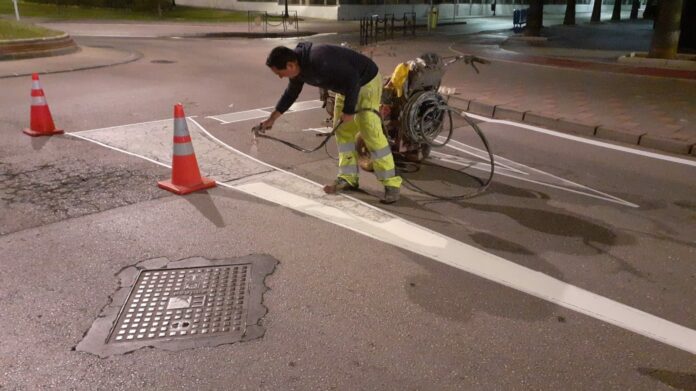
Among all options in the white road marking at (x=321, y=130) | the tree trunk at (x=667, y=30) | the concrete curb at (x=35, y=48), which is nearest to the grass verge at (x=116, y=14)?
the concrete curb at (x=35, y=48)

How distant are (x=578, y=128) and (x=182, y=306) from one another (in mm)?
6470

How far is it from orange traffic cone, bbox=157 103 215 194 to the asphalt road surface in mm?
166

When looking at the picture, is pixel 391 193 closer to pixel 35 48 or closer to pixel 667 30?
pixel 667 30

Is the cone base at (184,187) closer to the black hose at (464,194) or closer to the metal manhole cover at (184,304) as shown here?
the metal manhole cover at (184,304)

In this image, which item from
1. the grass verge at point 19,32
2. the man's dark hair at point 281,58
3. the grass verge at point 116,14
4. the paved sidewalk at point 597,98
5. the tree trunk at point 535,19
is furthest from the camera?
the grass verge at point 116,14

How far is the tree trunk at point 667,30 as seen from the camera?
13461 mm

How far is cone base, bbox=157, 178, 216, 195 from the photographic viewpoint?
5121 mm

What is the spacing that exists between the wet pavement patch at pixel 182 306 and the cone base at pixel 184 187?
4.54ft

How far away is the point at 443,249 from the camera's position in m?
4.09

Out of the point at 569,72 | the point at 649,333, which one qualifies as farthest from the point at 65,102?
the point at 569,72

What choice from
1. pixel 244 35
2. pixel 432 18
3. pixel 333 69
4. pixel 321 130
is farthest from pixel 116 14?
pixel 333 69

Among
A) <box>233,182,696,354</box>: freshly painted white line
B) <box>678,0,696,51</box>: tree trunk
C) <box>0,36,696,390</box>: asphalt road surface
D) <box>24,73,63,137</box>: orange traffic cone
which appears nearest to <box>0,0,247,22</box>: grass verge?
<box>678,0,696,51</box>: tree trunk

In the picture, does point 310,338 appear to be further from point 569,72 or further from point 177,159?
point 569,72

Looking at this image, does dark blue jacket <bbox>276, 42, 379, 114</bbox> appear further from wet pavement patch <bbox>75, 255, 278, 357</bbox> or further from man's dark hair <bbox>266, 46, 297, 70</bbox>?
wet pavement patch <bbox>75, 255, 278, 357</bbox>
